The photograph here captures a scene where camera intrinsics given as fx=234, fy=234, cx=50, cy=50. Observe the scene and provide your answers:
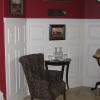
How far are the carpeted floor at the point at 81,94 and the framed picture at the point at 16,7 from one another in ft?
5.46

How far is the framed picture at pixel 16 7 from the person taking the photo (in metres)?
3.94

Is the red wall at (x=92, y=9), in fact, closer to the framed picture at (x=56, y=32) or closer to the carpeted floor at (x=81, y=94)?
the framed picture at (x=56, y=32)

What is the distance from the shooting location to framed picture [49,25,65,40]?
15.8ft

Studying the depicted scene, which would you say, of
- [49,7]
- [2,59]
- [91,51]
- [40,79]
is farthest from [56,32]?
Answer: [2,59]

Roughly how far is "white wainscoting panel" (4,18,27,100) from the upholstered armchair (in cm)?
23

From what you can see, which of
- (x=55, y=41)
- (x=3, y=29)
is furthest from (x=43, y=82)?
(x=55, y=41)

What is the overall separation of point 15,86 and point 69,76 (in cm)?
145

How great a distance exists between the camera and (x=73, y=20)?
497 centimetres

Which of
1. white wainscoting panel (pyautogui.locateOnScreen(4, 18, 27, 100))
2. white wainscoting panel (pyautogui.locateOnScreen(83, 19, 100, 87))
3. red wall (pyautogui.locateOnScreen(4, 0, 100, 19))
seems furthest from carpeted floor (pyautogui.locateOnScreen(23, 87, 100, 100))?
red wall (pyautogui.locateOnScreen(4, 0, 100, 19))

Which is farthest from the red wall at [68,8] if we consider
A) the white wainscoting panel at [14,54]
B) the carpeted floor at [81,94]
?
the carpeted floor at [81,94]

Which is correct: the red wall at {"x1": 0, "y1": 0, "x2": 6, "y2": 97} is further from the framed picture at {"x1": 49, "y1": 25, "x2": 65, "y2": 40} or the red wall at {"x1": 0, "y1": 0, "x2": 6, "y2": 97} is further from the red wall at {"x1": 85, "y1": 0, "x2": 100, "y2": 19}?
the red wall at {"x1": 85, "y1": 0, "x2": 100, "y2": 19}

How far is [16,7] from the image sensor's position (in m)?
4.14

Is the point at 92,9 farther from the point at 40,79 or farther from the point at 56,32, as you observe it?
the point at 40,79

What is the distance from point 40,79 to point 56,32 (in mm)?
1289
